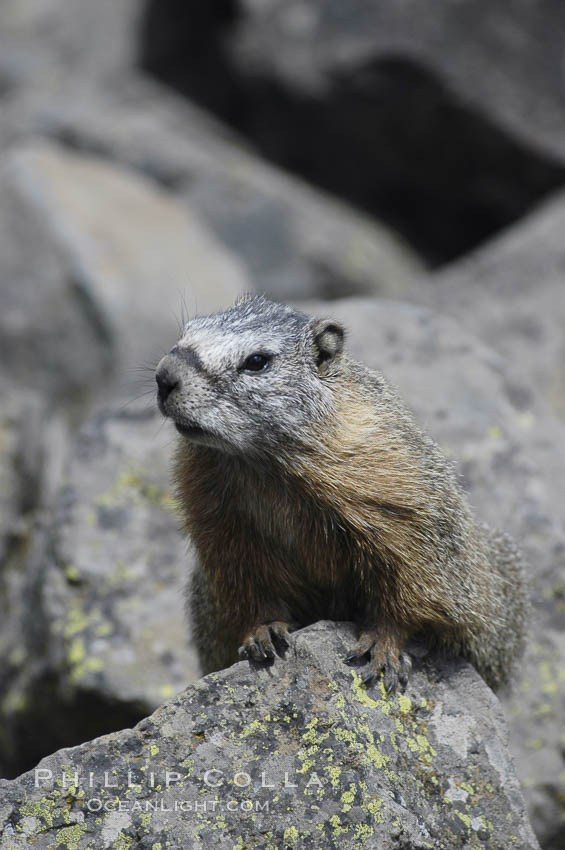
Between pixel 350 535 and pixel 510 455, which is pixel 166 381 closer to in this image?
pixel 350 535

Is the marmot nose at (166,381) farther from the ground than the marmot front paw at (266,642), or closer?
farther from the ground

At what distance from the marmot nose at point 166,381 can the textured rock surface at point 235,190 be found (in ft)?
27.8

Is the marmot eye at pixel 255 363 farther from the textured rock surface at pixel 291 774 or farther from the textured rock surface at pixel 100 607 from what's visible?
the textured rock surface at pixel 100 607

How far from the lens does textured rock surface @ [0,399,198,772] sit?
6352mm

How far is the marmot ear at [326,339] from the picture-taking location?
16.4 feet

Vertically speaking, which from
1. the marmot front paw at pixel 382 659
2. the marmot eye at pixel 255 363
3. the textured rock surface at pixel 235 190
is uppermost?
the textured rock surface at pixel 235 190

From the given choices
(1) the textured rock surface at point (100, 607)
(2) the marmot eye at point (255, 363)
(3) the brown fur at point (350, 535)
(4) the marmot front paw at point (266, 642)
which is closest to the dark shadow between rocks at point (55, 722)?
(1) the textured rock surface at point (100, 607)

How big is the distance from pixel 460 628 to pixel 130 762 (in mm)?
1845

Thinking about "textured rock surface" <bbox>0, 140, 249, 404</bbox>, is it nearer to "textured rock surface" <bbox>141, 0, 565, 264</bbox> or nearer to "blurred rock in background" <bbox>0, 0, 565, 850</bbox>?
"blurred rock in background" <bbox>0, 0, 565, 850</bbox>

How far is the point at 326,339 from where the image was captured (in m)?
5.02

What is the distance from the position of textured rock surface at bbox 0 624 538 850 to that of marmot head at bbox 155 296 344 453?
3.49 ft

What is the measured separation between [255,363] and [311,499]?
0.73m

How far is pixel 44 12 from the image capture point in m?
16.6

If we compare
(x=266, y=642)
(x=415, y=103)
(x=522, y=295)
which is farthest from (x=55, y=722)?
(x=415, y=103)
